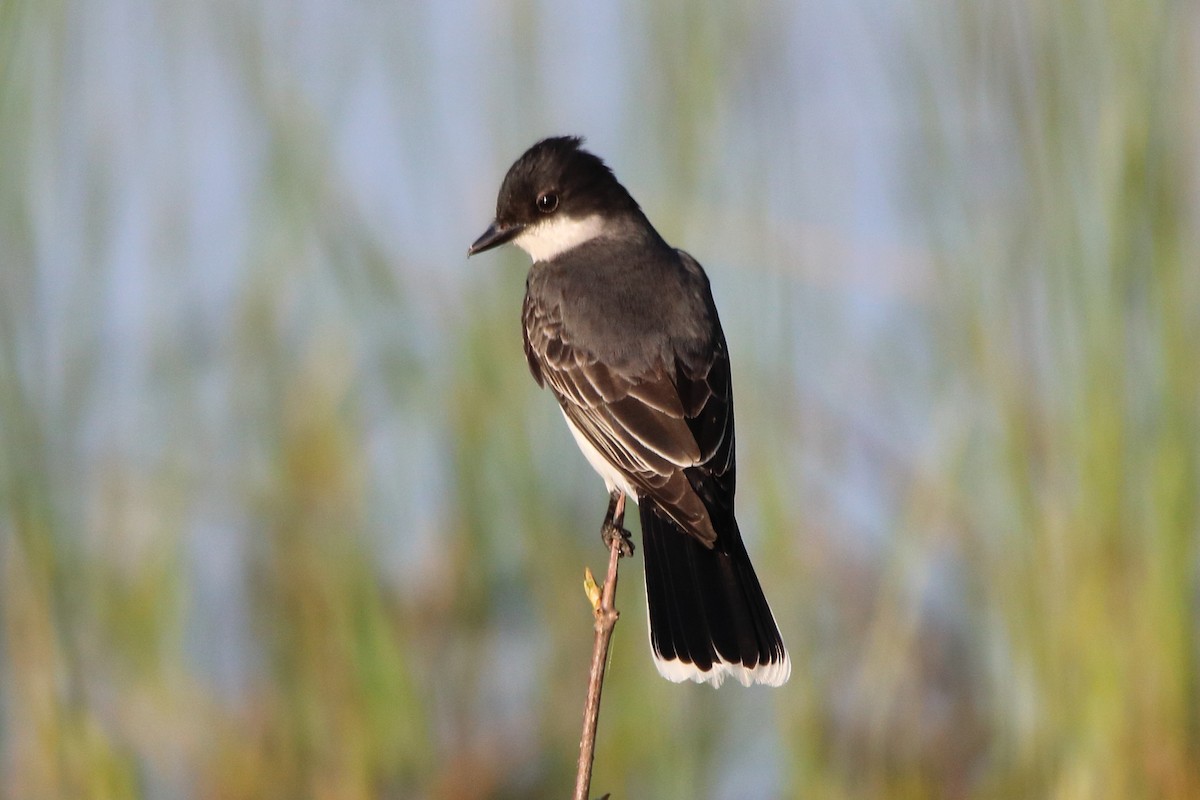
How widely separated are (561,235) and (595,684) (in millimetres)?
2444

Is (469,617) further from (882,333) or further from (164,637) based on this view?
(882,333)

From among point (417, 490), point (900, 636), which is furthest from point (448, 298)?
point (900, 636)

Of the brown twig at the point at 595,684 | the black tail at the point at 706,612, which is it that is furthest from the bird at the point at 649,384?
the brown twig at the point at 595,684

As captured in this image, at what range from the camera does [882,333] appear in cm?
620

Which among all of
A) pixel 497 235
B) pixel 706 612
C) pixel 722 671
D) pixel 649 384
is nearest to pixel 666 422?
pixel 649 384

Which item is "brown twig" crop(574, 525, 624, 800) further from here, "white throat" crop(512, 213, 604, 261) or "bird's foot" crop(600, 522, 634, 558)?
"white throat" crop(512, 213, 604, 261)

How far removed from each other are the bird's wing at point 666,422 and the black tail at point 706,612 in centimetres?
11

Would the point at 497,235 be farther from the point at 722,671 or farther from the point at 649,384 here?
the point at 722,671

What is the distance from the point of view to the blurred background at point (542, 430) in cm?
480

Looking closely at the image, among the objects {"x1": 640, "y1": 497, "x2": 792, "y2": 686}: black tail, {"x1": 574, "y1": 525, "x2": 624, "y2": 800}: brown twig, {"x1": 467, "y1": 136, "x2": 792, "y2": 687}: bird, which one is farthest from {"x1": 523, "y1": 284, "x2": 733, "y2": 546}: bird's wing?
{"x1": 574, "y1": 525, "x2": 624, "y2": 800}: brown twig

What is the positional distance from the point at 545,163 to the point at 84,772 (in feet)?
7.96

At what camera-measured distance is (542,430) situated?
5602mm

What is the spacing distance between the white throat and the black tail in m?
1.22

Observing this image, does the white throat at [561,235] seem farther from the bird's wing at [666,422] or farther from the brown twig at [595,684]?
the brown twig at [595,684]
